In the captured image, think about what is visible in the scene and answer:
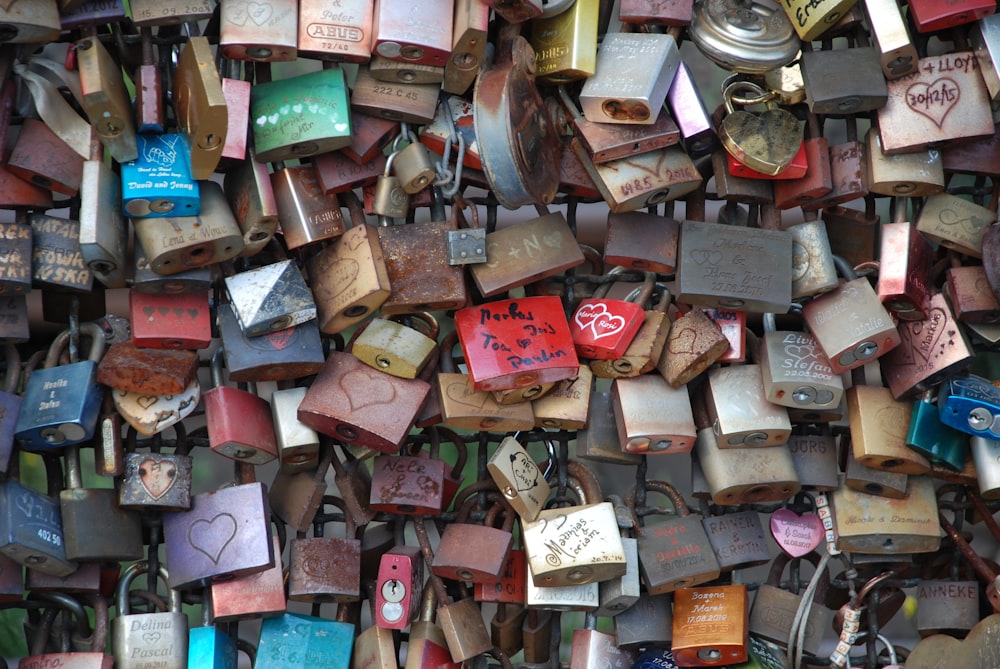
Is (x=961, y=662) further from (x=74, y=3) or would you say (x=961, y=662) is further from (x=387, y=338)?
(x=74, y=3)

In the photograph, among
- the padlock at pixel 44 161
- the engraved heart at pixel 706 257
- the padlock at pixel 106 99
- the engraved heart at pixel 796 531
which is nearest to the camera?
the padlock at pixel 106 99

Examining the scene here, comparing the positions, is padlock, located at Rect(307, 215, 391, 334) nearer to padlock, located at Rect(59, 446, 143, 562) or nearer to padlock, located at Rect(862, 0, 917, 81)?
padlock, located at Rect(59, 446, 143, 562)

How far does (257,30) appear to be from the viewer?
2.08 metres

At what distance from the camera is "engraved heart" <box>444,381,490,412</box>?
2170mm

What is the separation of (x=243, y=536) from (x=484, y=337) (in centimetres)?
56

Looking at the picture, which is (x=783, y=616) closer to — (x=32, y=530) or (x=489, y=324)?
(x=489, y=324)

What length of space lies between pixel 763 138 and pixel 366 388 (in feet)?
2.82

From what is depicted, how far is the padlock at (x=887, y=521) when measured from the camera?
2230 mm

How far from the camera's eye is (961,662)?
2.20m

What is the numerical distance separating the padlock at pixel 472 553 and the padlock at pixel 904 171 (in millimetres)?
962

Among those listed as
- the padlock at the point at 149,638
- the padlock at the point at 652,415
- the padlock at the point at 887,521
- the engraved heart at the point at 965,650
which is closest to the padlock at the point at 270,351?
the padlock at the point at 149,638

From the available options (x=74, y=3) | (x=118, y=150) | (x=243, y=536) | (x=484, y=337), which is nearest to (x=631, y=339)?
(x=484, y=337)

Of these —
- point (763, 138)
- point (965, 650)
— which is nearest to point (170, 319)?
point (763, 138)

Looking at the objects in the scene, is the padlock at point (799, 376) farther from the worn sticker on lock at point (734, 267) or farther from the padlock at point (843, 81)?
the padlock at point (843, 81)
